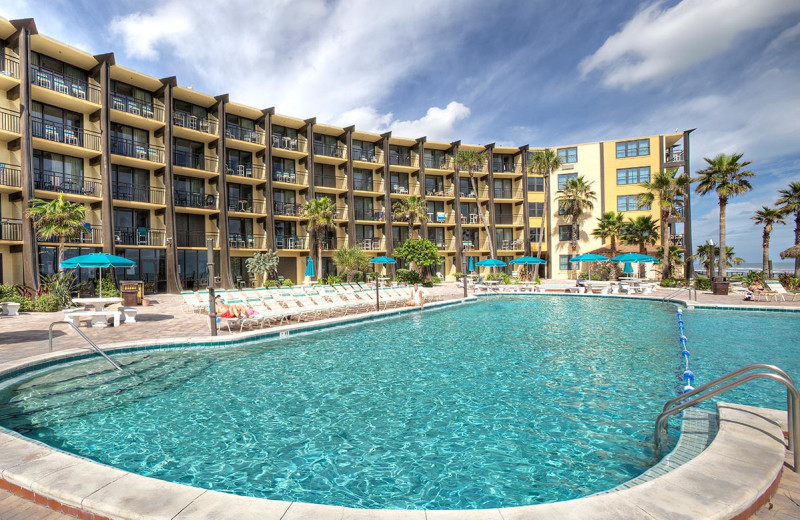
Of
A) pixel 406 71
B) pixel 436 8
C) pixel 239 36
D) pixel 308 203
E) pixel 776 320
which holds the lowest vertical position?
pixel 776 320

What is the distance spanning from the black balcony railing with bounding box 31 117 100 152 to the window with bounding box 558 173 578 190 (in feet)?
128

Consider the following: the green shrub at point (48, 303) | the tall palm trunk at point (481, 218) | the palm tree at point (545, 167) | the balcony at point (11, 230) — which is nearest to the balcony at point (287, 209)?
the balcony at point (11, 230)

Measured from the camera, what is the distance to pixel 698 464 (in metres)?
3.39

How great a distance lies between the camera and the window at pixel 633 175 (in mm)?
37812

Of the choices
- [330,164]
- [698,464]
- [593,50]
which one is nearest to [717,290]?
[593,50]

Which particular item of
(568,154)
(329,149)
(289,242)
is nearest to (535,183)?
(568,154)

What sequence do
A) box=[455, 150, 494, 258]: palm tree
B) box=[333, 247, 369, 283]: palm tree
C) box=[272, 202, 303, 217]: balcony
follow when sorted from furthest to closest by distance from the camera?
box=[455, 150, 494, 258]: palm tree
box=[272, 202, 303, 217]: balcony
box=[333, 247, 369, 283]: palm tree

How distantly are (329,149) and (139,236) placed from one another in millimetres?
16722

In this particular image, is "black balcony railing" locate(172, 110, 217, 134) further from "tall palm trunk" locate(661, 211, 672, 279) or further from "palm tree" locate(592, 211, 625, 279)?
"tall palm trunk" locate(661, 211, 672, 279)

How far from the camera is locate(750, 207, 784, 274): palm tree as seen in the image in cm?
3139

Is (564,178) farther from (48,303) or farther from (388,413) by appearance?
(48,303)

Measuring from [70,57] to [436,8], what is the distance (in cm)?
2055

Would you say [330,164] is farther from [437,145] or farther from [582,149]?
[582,149]

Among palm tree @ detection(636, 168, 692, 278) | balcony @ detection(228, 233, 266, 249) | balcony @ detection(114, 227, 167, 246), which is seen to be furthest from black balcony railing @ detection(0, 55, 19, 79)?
palm tree @ detection(636, 168, 692, 278)
